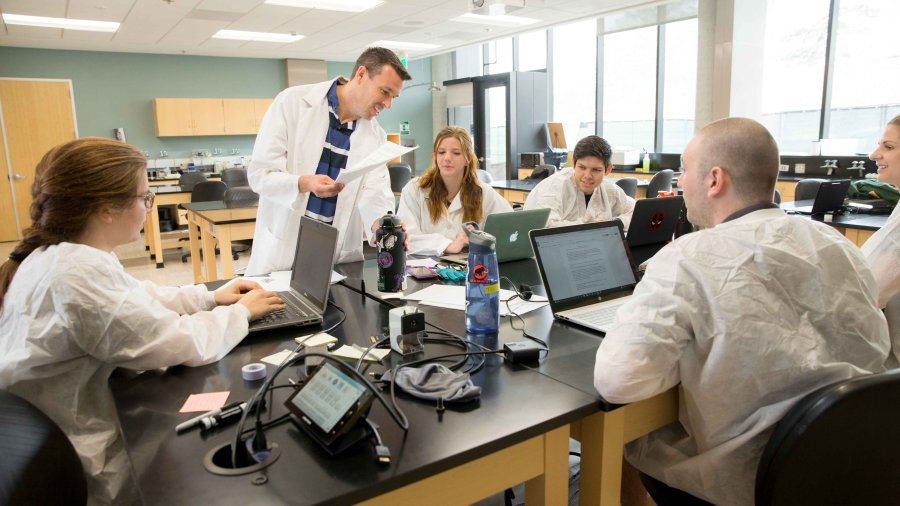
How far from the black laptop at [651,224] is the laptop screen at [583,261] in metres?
0.73

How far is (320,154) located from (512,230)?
861 mm

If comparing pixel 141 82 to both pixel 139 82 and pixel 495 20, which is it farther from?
pixel 495 20

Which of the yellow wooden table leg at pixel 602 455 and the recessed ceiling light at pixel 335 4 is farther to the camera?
the recessed ceiling light at pixel 335 4

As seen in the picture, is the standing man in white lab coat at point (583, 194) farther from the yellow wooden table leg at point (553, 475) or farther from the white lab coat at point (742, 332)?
the yellow wooden table leg at point (553, 475)

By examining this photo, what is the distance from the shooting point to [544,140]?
891cm

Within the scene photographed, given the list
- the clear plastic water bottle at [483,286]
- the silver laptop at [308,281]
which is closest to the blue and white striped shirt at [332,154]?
the silver laptop at [308,281]

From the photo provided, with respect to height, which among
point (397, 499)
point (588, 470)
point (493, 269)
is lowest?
point (588, 470)

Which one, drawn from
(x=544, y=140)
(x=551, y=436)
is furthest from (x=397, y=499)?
(x=544, y=140)

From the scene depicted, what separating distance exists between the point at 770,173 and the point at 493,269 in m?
0.63

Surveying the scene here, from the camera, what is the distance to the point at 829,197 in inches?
141

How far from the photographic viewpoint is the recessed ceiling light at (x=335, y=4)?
19.6ft

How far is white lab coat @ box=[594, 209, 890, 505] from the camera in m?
1.06

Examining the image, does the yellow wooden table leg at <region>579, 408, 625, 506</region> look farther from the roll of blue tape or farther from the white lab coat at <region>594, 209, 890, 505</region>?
the roll of blue tape

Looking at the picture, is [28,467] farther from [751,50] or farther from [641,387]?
[751,50]
